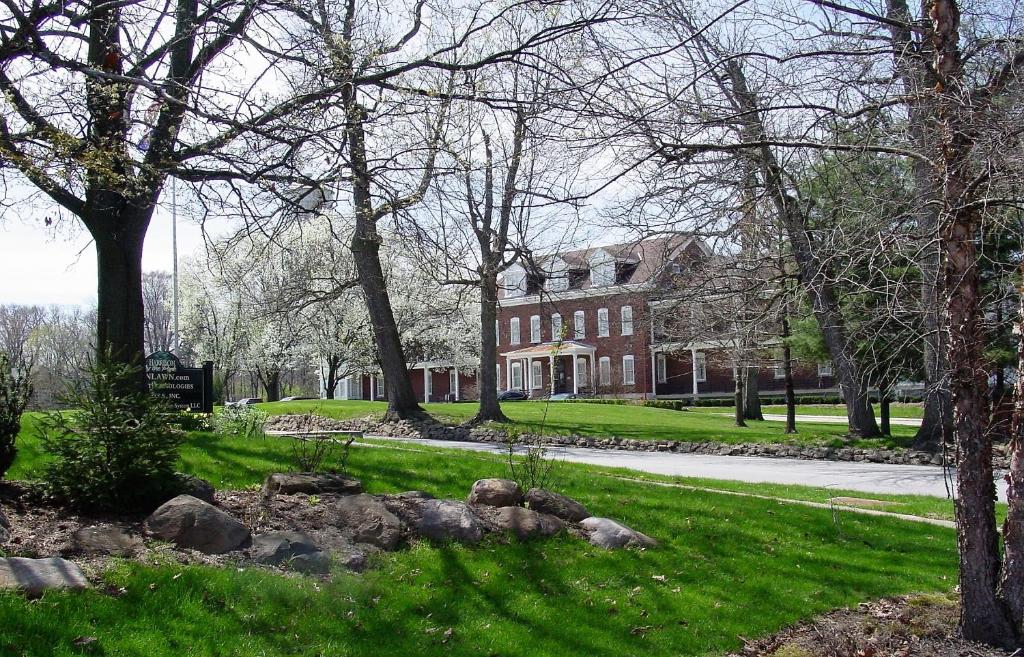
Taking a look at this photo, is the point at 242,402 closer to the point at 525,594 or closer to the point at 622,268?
the point at 622,268

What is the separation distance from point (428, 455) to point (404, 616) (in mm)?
6499

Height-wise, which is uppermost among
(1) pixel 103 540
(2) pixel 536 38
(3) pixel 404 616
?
(2) pixel 536 38

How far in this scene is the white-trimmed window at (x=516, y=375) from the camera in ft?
197

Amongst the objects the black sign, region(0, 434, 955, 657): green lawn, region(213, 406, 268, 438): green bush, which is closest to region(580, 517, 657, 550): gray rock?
region(0, 434, 955, 657): green lawn

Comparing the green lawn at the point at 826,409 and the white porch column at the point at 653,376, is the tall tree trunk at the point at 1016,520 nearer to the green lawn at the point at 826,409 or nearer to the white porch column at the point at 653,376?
the green lawn at the point at 826,409

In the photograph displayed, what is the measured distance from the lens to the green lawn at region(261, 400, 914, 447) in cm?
2152

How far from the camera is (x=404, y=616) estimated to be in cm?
587

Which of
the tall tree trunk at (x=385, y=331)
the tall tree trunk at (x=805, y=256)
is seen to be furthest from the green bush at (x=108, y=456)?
the tall tree trunk at (x=385, y=331)

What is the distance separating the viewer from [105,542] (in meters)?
6.17

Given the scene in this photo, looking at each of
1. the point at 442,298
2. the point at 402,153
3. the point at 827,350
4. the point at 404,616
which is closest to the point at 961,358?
the point at 404,616

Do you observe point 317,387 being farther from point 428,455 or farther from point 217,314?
point 428,455

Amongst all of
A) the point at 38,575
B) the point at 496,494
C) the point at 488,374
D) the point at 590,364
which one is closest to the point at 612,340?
the point at 590,364

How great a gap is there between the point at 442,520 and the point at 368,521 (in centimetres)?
66

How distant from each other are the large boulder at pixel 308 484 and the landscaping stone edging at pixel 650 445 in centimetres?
605
